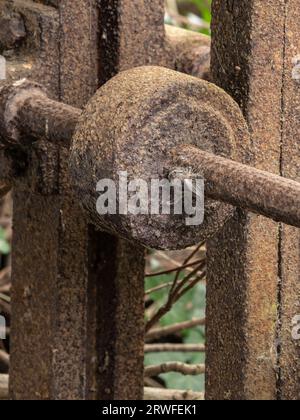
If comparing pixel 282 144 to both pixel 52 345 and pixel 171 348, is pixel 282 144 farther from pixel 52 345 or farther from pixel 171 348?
pixel 171 348

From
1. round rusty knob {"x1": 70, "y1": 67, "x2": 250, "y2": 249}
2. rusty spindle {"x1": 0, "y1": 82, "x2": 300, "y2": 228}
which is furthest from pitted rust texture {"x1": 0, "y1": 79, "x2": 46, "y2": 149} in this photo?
round rusty knob {"x1": 70, "y1": 67, "x2": 250, "y2": 249}

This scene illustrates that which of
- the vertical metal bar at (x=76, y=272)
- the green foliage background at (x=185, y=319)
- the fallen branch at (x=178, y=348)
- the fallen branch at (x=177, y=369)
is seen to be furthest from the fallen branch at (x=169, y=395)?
the green foliage background at (x=185, y=319)

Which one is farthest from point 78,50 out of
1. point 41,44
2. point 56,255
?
point 56,255

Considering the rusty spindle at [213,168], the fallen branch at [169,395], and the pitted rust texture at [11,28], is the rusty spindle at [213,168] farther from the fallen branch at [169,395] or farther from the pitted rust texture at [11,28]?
the fallen branch at [169,395]

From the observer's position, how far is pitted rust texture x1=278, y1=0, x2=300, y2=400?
5.17 feet

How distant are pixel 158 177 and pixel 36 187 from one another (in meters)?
0.44

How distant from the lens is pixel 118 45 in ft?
5.79

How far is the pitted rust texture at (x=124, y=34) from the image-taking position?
1.76 metres

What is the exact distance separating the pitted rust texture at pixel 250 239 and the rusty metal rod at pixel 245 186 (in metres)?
0.20

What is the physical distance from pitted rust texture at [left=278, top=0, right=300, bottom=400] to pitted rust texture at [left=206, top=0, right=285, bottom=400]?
0.04 feet

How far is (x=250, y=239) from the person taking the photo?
5.13ft

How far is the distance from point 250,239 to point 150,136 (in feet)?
0.95
